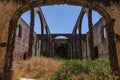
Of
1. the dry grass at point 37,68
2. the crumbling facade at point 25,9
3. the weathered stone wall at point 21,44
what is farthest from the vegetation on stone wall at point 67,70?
the weathered stone wall at point 21,44

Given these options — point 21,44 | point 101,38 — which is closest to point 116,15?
point 101,38

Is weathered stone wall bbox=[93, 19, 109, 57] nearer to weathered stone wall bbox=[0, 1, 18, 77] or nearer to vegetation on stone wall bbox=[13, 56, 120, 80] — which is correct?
vegetation on stone wall bbox=[13, 56, 120, 80]

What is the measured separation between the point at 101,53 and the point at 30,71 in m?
10.6

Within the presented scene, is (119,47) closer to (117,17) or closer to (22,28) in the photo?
(117,17)

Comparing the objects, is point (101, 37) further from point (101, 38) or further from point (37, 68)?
point (37, 68)

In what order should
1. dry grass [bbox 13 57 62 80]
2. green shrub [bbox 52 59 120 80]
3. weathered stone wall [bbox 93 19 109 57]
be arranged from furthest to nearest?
weathered stone wall [bbox 93 19 109 57] < dry grass [bbox 13 57 62 80] < green shrub [bbox 52 59 120 80]

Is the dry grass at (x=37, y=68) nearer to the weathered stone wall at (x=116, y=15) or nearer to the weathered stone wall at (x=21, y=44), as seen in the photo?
the weathered stone wall at (x=116, y=15)

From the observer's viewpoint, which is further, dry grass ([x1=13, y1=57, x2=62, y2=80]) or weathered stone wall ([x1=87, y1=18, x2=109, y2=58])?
weathered stone wall ([x1=87, y1=18, x2=109, y2=58])

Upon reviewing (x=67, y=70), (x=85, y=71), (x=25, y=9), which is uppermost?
(x=25, y=9)

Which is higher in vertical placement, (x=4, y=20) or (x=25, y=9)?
(x=25, y=9)

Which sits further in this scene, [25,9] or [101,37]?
[101,37]

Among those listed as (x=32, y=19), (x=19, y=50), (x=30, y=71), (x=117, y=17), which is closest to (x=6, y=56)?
(x=117, y=17)

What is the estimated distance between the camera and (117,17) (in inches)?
233

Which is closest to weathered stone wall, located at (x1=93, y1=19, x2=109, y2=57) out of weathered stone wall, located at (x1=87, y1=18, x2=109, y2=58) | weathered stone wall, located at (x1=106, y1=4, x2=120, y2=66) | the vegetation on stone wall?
weathered stone wall, located at (x1=87, y1=18, x2=109, y2=58)
